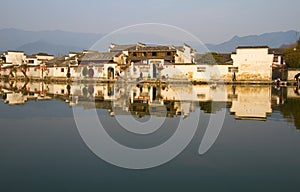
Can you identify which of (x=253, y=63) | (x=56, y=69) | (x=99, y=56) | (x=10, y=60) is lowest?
(x=56, y=69)

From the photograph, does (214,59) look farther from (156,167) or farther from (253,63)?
(156,167)

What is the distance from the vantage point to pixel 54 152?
5613 millimetres

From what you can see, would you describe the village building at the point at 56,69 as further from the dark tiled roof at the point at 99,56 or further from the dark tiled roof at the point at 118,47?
the dark tiled roof at the point at 118,47

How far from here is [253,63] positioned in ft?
94.4

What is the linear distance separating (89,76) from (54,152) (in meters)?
28.0

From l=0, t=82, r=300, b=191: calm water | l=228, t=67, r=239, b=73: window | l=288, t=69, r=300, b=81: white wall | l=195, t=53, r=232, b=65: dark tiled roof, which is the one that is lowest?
l=0, t=82, r=300, b=191: calm water

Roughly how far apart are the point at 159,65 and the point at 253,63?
863cm

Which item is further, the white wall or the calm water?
the white wall

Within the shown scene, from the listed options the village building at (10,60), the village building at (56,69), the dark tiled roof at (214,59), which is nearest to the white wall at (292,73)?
the dark tiled roof at (214,59)

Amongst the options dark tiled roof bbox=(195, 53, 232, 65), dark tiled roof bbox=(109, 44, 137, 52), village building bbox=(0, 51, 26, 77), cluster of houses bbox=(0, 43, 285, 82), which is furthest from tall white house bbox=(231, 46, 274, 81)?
village building bbox=(0, 51, 26, 77)

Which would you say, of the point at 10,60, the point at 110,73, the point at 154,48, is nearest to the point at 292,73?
the point at 154,48

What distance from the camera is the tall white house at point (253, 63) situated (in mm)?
28578

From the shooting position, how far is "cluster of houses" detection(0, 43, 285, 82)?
28.9 metres

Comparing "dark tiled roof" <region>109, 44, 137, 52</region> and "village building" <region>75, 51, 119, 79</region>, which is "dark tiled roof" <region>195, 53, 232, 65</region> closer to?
"dark tiled roof" <region>109, 44, 137, 52</region>
